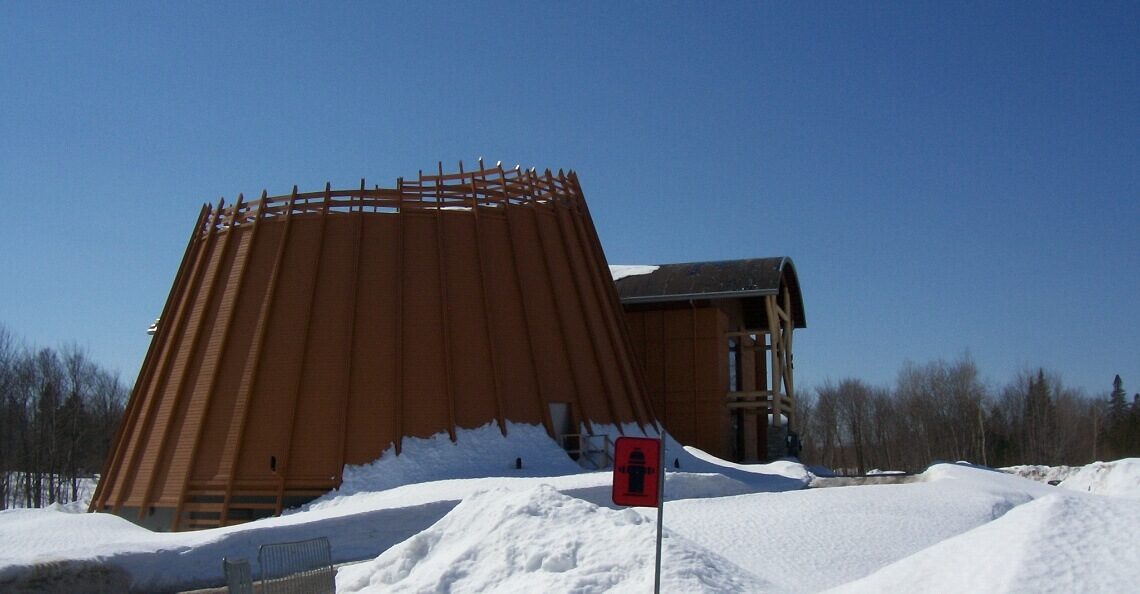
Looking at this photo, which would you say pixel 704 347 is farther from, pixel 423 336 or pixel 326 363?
pixel 326 363

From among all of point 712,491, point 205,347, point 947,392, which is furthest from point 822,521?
point 947,392

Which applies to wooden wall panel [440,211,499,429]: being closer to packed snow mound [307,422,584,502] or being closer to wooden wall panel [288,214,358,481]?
packed snow mound [307,422,584,502]

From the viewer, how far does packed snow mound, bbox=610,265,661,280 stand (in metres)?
36.8

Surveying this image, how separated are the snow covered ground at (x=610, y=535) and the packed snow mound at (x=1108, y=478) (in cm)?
13

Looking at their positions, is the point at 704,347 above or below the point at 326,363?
above

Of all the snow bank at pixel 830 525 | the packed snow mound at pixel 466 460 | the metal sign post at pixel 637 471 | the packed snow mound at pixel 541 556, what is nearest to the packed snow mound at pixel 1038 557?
the metal sign post at pixel 637 471

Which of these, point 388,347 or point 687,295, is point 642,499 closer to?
point 388,347

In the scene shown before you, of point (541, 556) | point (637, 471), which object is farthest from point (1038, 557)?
point (541, 556)

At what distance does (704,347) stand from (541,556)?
23897mm

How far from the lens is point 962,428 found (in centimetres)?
6350

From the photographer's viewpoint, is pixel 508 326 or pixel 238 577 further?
pixel 508 326

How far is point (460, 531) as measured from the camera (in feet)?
40.0

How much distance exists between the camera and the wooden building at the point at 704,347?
110 ft

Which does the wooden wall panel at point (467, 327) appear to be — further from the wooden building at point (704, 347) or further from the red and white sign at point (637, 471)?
the red and white sign at point (637, 471)
